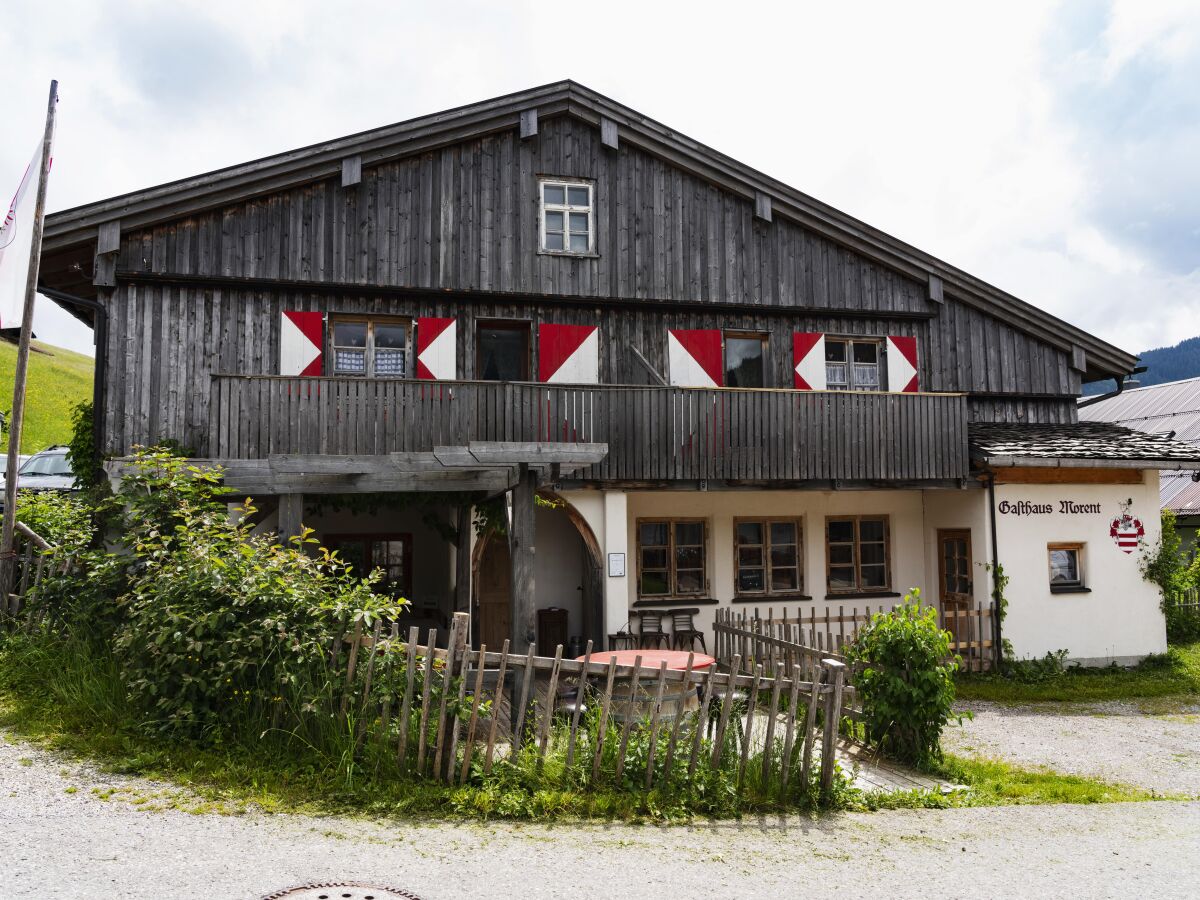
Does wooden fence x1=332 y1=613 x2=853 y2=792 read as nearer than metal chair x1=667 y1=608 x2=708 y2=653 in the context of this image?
Yes

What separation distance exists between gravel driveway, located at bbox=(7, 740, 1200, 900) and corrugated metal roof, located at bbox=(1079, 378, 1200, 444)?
2446cm

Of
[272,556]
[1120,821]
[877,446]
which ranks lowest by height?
[1120,821]

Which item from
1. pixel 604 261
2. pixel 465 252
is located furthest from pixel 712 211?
pixel 465 252

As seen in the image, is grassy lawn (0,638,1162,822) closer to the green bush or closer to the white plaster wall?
the green bush

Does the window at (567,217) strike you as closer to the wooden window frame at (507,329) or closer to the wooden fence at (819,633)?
the wooden window frame at (507,329)

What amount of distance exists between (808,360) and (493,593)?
21.3 ft

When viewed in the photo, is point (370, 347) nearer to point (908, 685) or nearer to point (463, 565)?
point (463, 565)

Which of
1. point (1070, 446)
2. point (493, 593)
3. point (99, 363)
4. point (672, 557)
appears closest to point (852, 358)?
point (1070, 446)

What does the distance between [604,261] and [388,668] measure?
9290mm

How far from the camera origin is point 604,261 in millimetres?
14727

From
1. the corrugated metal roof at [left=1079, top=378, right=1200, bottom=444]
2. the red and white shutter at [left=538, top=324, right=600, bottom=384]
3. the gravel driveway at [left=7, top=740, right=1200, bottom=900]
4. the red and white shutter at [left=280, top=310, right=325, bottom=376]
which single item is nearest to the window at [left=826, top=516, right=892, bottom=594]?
the red and white shutter at [left=538, top=324, right=600, bottom=384]

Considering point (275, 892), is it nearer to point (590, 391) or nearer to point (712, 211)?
point (590, 391)

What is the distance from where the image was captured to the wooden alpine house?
12812 millimetres

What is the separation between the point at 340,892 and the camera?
480 cm
